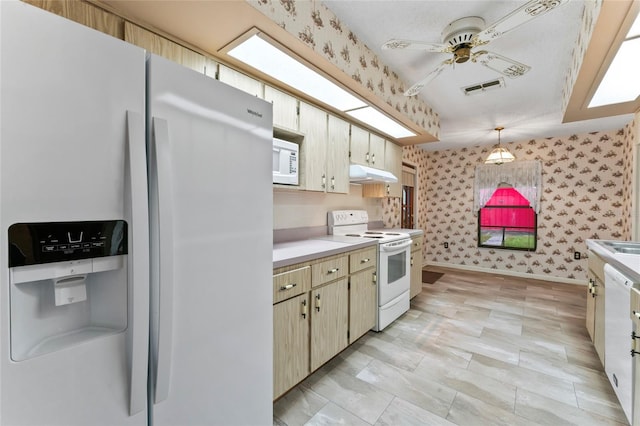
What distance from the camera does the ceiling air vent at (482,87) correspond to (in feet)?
8.70

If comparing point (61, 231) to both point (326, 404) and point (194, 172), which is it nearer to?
point (194, 172)

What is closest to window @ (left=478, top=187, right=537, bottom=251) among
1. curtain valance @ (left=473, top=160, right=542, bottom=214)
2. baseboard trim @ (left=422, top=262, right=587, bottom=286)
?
curtain valance @ (left=473, top=160, right=542, bottom=214)

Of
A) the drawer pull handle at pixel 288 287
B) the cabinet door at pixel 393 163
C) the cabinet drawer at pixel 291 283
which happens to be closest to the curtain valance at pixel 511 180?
the cabinet door at pixel 393 163

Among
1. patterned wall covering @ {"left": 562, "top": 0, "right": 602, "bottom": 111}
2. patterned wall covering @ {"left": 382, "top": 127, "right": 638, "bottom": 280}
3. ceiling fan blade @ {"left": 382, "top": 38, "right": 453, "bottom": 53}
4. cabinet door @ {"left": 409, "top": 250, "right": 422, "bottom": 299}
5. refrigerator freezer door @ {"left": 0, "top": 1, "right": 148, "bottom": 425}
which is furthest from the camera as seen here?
patterned wall covering @ {"left": 382, "top": 127, "right": 638, "bottom": 280}

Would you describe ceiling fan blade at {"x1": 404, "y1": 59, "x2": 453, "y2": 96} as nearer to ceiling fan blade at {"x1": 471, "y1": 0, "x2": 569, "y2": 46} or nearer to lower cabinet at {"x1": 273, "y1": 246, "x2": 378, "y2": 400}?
ceiling fan blade at {"x1": 471, "y1": 0, "x2": 569, "y2": 46}

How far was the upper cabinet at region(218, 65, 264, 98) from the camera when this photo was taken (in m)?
1.70

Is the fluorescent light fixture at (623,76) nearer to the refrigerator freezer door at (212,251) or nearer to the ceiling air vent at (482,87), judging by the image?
the ceiling air vent at (482,87)

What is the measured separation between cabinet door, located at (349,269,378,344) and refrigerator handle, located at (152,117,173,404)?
1593 millimetres

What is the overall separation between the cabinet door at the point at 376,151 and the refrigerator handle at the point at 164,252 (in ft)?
8.64

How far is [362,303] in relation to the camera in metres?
2.43

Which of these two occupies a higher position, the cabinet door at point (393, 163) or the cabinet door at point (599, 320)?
the cabinet door at point (393, 163)

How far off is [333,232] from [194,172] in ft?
7.19

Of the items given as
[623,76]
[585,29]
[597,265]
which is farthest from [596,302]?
[585,29]

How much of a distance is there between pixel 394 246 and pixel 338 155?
1.08 meters
